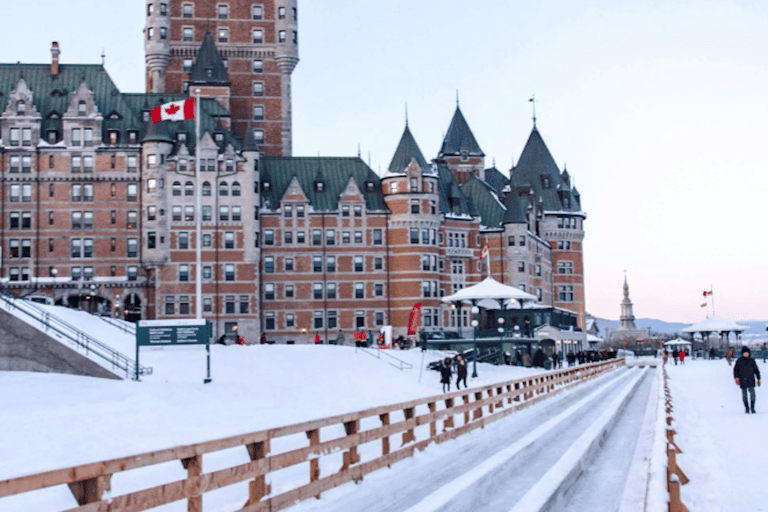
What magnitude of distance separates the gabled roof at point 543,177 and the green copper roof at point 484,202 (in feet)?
33.9

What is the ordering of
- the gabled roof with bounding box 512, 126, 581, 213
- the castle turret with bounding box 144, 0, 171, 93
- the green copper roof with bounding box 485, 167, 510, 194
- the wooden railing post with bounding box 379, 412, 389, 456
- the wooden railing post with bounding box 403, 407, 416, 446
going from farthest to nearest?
1. the green copper roof with bounding box 485, 167, 510, 194
2. the gabled roof with bounding box 512, 126, 581, 213
3. the castle turret with bounding box 144, 0, 171, 93
4. the wooden railing post with bounding box 403, 407, 416, 446
5. the wooden railing post with bounding box 379, 412, 389, 456

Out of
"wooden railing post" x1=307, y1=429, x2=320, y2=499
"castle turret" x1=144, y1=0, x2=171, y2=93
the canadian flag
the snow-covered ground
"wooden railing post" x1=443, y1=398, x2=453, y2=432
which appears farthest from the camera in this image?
"castle turret" x1=144, y1=0, x2=171, y2=93

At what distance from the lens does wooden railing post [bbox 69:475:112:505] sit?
7914 mm

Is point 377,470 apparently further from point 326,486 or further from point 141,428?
point 141,428

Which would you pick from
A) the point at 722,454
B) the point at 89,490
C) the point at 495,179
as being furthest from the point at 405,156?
the point at 89,490

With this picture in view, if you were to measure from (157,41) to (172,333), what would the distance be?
62135 millimetres

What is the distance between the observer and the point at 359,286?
86375mm

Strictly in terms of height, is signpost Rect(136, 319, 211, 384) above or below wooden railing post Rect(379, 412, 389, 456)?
above

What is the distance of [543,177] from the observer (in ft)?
368

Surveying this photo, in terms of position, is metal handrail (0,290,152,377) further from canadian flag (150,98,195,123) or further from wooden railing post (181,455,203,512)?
wooden railing post (181,455,203,512)

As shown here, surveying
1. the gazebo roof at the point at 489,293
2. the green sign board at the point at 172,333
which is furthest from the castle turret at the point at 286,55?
the green sign board at the point at 172,333

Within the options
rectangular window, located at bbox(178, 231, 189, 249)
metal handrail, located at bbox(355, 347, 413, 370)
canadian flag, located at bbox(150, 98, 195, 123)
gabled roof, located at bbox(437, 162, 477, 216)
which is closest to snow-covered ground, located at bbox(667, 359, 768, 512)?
metal handrail, located at bbox(355, 347, 413, 370)

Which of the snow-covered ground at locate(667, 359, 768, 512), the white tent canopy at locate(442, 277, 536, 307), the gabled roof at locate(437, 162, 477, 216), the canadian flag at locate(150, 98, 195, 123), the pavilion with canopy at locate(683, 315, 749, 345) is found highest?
the gabled roof at locate(437, 162, 477, 216)

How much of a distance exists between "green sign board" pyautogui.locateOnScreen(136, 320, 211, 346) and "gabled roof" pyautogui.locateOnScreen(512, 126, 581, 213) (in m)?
76.5
